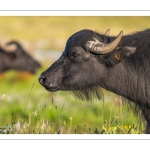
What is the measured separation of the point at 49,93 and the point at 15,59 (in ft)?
10.9

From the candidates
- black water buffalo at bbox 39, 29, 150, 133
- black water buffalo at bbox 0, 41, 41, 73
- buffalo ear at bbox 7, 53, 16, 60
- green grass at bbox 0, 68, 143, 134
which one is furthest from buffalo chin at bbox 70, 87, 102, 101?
buffalo ear at bbox 7, 53, 16, 60

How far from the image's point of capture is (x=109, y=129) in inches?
446

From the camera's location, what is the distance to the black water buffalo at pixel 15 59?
23156mm

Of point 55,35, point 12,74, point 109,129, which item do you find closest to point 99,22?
point 55,35

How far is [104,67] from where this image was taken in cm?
1080

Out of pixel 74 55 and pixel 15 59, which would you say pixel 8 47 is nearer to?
pixel 15 59

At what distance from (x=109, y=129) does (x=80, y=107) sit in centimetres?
871

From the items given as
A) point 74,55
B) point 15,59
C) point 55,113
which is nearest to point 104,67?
point 74,55

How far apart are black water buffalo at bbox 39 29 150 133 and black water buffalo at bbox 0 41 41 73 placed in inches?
473

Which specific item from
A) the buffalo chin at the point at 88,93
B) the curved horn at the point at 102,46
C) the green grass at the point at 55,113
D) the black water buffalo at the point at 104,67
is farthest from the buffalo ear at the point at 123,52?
the green grass at the point at 55,113

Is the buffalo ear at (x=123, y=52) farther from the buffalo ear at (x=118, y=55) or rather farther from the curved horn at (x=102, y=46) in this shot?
the curved horn at (x=102, y=46)

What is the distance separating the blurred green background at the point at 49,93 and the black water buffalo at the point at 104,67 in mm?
507

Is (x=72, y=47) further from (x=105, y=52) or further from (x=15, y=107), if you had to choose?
(x=15, y=107)
